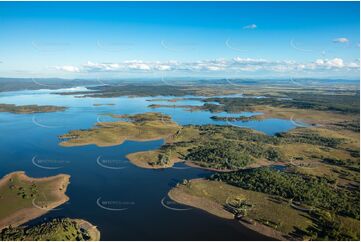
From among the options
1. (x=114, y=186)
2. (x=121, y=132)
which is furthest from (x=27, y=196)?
(x=121, y=132)

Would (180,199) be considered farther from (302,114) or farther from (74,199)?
(302,114)

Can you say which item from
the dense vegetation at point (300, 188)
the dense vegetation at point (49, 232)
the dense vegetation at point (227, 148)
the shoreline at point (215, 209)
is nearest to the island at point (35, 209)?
the dense vegetation at point (49, 232)

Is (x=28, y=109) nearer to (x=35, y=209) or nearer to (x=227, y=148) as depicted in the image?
(x=227, y=148)

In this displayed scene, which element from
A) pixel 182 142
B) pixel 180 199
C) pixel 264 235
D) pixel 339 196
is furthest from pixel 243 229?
pixel 182 142

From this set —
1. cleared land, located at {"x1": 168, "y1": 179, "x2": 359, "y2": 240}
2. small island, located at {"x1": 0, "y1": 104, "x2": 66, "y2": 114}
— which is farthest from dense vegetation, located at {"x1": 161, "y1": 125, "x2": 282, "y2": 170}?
small island, located at {"x1": 0, "y1": 104, "x2": 66, "y2": 114}

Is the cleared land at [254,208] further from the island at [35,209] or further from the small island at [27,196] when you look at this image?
the small island at [27,196]

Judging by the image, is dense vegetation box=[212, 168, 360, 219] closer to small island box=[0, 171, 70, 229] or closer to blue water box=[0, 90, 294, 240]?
blue water box=[0, 90, 294, 240]

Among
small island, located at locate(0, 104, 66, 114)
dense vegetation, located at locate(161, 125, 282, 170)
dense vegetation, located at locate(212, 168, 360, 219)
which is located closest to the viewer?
dense vegetation, located at locate(212, 168, 360, 219)

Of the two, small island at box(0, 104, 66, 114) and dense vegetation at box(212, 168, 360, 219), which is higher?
small island at box(0, 104, 66, 114)
